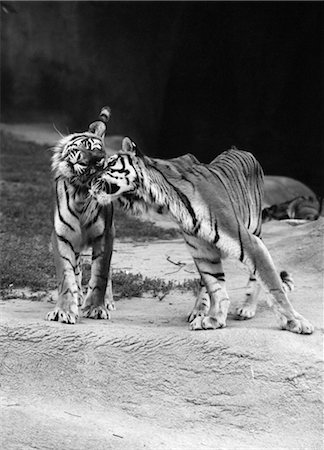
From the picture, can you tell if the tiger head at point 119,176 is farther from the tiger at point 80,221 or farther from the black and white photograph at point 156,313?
the tiger at point 80,221

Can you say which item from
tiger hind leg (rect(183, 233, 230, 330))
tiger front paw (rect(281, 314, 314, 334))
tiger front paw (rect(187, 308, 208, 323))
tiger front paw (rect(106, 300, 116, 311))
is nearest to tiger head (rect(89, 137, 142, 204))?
tiger hind leg (rect(183, 233, 230, 330))

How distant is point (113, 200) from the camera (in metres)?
4.70

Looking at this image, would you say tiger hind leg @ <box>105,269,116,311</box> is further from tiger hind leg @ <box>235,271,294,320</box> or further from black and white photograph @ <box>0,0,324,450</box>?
tiger hind leg @ <box>235,271,294,320</box>

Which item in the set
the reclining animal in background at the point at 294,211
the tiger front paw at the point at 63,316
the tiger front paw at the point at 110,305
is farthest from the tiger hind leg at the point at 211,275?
the reclining animal in background at the point at 294,211

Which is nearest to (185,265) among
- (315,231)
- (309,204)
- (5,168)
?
(315,231)

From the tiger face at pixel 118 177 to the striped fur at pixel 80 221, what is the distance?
0.25 meters

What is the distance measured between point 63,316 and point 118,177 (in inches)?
33.7

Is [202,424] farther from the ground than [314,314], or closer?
closer

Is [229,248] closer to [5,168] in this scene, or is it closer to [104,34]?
[5,168]

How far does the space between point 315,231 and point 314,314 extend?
2109 millimetres

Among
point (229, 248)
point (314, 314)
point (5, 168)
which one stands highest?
point (229, 248)

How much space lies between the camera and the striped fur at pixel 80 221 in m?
4.91

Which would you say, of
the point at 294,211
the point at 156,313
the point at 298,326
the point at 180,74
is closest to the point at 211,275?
the point at 298,326

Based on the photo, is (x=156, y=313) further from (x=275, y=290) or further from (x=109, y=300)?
(x=275, y=290)
